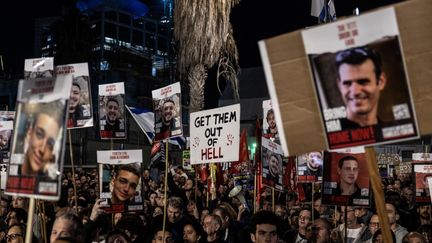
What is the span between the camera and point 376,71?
12.1ft

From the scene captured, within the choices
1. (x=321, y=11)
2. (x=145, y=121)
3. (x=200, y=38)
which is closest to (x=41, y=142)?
(x=321, y=11)

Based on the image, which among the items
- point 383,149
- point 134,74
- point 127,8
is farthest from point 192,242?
point 127,8

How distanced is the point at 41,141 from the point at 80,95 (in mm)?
5370

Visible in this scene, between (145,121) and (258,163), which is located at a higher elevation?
(145,121)

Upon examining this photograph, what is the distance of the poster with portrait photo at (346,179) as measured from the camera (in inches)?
273

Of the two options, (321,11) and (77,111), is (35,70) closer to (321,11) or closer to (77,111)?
(77,111)

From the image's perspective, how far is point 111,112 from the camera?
11.8 meters

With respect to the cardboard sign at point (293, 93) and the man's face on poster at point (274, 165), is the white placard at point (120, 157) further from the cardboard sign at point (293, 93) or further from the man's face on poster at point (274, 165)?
the cardboard sign at point (293, 93)

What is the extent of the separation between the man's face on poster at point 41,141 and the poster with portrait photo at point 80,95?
5.11m

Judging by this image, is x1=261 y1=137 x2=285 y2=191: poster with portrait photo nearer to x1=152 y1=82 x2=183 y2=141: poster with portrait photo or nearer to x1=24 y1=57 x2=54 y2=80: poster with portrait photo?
x1=152 y1=82 x2=183 y2=141: poster with portrait photo

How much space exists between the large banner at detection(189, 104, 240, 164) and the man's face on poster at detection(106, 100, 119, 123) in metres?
1.98

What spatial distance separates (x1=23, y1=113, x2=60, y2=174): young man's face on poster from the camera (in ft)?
13.8

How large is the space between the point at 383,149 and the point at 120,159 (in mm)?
28147

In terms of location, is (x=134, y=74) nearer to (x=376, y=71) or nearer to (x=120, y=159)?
(x=120, y=159)
